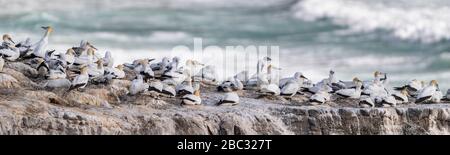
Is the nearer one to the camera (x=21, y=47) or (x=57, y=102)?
(x=57, y=102)

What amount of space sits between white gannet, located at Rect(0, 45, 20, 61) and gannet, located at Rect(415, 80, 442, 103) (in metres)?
11.5

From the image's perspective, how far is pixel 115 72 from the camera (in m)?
29.8

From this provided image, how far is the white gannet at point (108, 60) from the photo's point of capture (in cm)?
3266

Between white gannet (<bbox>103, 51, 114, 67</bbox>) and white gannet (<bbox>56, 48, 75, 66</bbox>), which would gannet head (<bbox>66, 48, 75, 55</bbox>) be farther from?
white gannet (<bbox>103, 51, 114, 67</bbox>)

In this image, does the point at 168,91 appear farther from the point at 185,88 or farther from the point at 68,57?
the point at 68,57

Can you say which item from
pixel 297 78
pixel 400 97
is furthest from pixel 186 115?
pixel 400 97

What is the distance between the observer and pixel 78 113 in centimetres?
2553

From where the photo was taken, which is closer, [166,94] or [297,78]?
[166,94]

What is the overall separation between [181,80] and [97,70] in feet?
8.20
